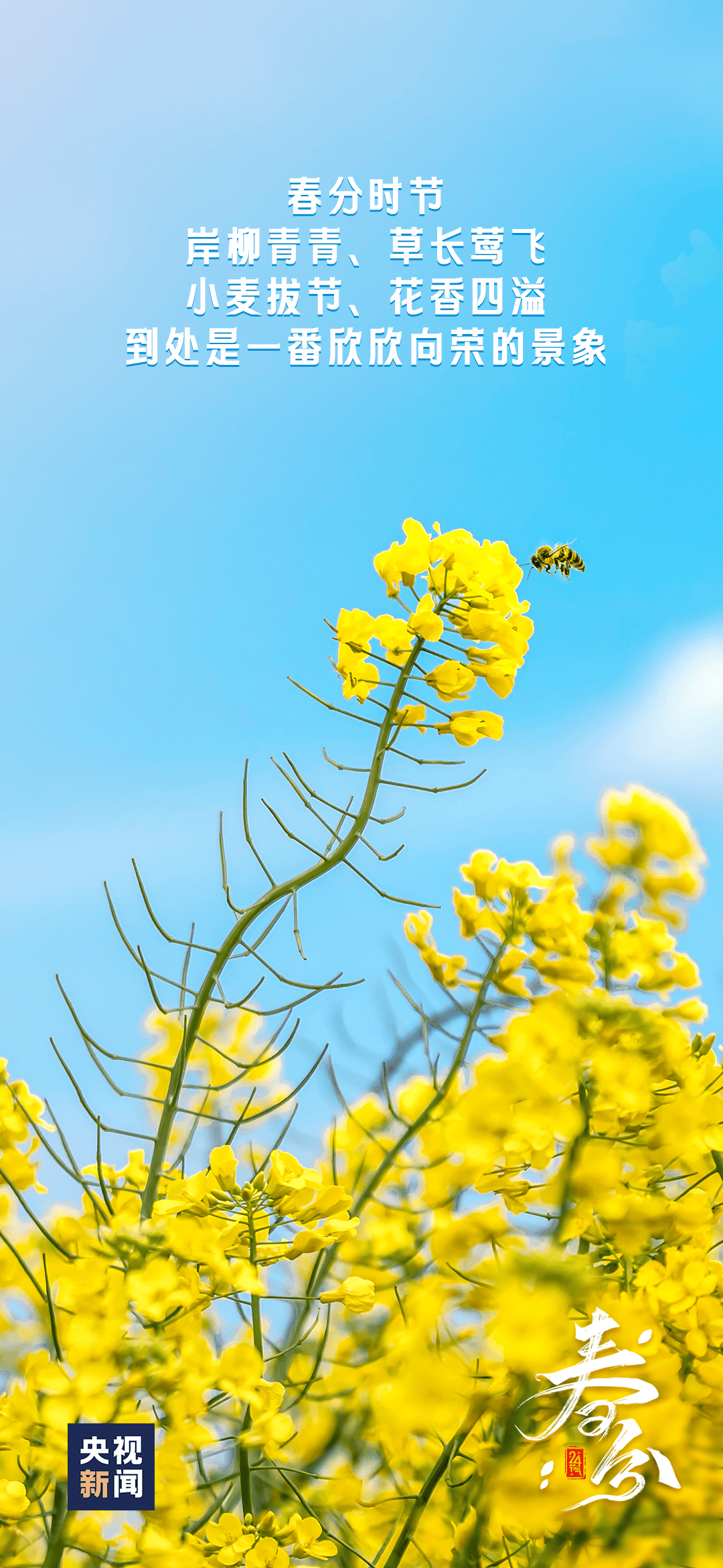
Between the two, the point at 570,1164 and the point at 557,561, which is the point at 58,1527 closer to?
the point at 570,1164

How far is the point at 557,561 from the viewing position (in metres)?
2.76

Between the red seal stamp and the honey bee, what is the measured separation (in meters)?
2.28

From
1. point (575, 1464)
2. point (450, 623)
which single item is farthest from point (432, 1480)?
point (450, 623)

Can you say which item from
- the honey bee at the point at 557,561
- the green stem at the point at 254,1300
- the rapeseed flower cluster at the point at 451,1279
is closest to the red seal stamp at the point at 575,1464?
the rapeseed flower cluster at the point at 451,1279

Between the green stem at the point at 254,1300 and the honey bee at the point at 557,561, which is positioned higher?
the honey bee at the point at 557,561

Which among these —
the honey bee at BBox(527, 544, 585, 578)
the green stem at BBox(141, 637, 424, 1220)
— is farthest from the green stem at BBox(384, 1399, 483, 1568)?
the honey bee at BBox(527, 544, 585, 578)

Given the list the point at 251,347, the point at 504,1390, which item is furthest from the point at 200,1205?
the point at 251,347

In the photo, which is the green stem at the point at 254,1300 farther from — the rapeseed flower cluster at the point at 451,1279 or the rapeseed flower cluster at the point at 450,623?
the rapeseed flower cluster at the point at 450,623

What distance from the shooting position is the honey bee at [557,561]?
9.02 ft

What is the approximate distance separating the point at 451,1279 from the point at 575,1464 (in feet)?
0.38

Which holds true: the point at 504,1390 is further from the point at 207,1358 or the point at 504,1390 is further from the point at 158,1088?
the point at 158,1088

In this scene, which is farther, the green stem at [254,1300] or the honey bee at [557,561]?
the honey bee at [557,561]

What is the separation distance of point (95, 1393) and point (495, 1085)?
311 mm

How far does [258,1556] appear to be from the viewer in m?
0.79
